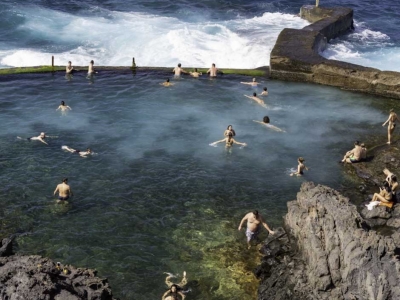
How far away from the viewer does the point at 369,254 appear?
14.6 metres

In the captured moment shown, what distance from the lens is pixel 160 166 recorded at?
24938 mm

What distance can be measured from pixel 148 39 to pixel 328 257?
1375 inches

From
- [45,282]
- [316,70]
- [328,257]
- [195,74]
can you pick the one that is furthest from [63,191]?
[316,70]

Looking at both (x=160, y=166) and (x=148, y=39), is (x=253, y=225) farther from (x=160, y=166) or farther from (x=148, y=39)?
(x=148, y=39)

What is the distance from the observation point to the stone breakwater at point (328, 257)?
1437 cm

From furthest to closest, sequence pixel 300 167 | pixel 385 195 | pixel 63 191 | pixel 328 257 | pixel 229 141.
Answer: pixel 229 141
pixel 300 167
pixel 63 191
pixel 385 195
pixel 328 257

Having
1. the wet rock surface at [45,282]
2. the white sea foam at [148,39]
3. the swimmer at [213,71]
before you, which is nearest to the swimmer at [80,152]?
the wet rock surface at [45,282]

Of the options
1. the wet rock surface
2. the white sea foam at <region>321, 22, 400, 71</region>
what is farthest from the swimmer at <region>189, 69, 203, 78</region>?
the wet rock surface

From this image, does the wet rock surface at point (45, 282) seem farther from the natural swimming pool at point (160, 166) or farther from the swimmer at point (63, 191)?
the swimmer at point (63, 191)

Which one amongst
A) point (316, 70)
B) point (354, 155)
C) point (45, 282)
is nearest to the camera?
point (45, 282)

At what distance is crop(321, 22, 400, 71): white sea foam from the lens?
42344 mm

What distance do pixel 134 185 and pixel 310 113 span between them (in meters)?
11.9

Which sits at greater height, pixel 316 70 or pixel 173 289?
pixel 316 70

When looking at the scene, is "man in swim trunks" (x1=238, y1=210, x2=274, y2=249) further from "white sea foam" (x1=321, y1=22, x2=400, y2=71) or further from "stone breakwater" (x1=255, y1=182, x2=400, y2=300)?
"white sea foam" (x1=321, y1=22, x2=400, y2=71)
